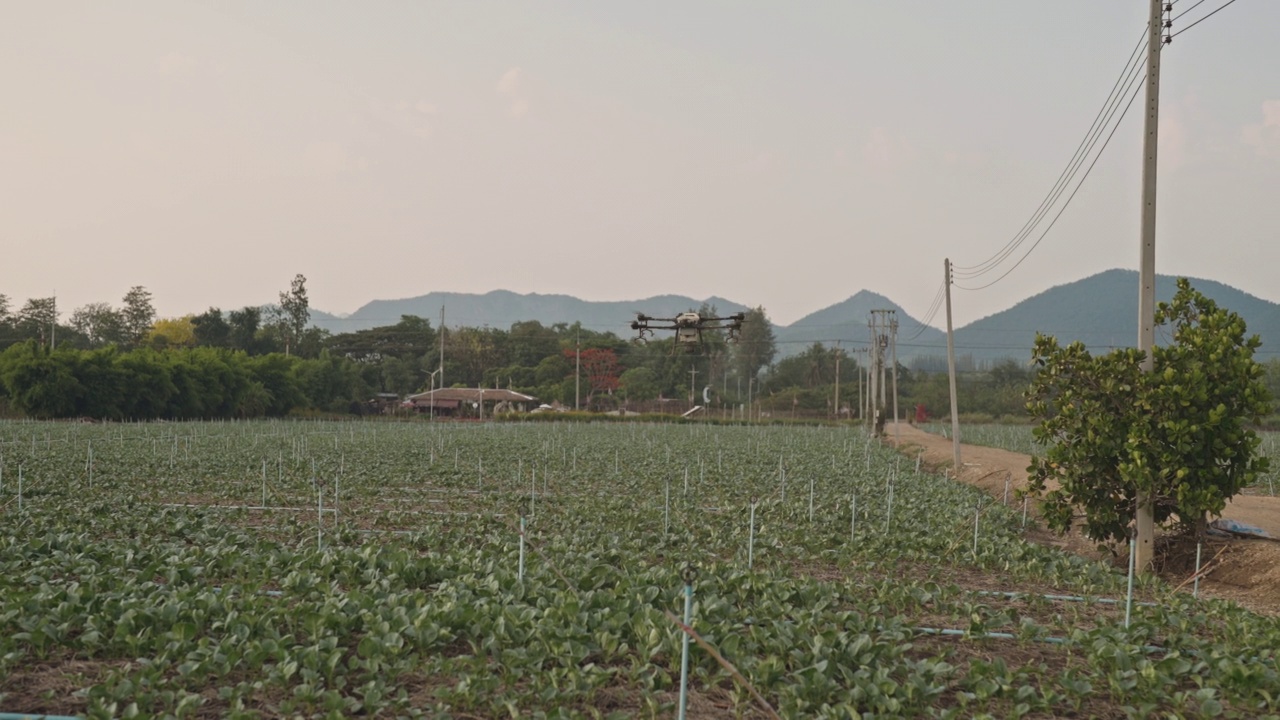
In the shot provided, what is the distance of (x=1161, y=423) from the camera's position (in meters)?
10.8

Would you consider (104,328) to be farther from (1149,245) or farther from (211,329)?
(1149,245)

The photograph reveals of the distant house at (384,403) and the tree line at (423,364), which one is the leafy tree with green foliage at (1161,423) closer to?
the tree line at (423,364)

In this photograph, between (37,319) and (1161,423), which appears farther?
(37,319)

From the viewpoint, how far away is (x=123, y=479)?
1862cm

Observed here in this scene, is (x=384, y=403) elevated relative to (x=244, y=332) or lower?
lower

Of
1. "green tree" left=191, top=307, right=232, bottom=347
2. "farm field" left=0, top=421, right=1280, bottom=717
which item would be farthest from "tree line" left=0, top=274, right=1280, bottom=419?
"farm field" left=0, top=421, right=1280, bottom=717

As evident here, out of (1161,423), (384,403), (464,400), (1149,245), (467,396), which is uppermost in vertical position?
(1149,245)

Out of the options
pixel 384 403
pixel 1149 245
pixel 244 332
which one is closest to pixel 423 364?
pixel 384 403

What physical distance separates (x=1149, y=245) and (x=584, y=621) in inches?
313

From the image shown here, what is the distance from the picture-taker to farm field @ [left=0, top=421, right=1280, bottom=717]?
5.84m

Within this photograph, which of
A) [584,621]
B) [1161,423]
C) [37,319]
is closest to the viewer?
[584,621]

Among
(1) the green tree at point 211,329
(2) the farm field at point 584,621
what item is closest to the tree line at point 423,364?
(1) the green tree at point 211,329

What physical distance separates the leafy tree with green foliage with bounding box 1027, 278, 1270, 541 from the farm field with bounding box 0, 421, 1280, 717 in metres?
0.92

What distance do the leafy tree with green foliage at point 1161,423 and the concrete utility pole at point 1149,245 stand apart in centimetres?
16
